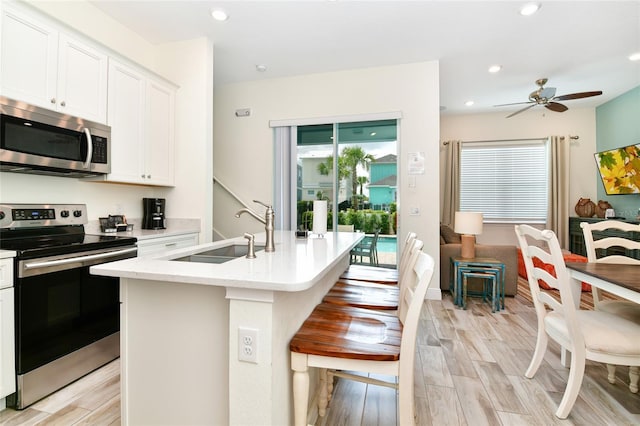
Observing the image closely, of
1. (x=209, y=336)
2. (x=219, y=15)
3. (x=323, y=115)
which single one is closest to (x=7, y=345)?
(x=209, y=336)

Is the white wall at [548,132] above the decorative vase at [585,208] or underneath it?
above

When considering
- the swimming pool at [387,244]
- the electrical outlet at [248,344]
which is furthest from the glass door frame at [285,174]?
the electrical outlet at [248,344]

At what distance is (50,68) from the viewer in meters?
2.12

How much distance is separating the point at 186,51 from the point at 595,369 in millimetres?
4551

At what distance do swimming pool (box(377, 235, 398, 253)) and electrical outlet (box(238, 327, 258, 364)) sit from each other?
3.13 meters

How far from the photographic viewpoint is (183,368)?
47.5 inches

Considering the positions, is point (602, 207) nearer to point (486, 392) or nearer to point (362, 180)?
point (362, 180)

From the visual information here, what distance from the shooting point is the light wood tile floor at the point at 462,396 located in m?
1.54

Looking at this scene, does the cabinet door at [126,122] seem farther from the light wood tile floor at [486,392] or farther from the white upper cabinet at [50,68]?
the light wood tile floor at [486,392]

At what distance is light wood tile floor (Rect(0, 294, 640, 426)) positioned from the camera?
1.54 meters

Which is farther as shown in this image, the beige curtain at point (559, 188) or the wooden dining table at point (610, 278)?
the beige curtain at point (559, 188)

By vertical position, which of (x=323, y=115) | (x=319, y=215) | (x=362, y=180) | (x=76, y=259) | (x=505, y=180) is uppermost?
(x=323, y=115)

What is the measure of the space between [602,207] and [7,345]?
23.9ft

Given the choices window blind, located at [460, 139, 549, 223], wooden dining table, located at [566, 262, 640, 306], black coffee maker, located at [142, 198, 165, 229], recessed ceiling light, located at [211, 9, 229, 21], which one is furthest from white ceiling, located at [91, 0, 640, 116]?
wooden dining table, located at [566, 262, 640, 306]
